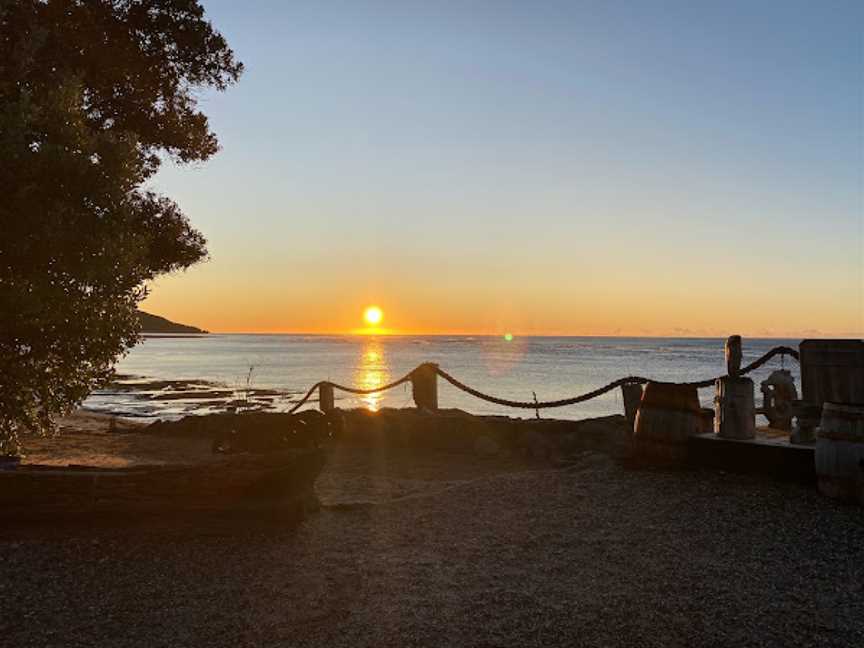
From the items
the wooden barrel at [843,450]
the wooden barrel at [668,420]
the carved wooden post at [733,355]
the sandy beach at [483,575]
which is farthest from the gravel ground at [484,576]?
the carved wooden post at [733,355]

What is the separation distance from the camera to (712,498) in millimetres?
9219

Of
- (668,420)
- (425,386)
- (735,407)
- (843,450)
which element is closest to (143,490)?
(668,420)

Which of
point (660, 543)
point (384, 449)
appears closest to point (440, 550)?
point (660, 543)

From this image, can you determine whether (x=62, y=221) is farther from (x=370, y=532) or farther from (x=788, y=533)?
(x=788, y=533)

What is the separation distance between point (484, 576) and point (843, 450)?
490cm

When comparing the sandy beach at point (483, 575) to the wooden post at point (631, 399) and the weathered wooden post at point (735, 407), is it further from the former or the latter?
the wooden post at point (631, 399)

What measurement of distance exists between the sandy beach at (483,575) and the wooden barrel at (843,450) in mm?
229

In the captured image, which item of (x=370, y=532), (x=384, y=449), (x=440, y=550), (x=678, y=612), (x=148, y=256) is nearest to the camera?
(x=678, y=612)

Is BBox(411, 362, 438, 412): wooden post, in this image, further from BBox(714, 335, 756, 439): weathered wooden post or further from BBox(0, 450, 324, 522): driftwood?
BBox(0, 450, 324, 522): driftwood

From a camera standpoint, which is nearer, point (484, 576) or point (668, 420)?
point (484, 576)

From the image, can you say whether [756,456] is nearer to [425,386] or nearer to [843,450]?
[843,450]

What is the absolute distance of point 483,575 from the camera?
674 centimetres

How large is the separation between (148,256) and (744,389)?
10.9m

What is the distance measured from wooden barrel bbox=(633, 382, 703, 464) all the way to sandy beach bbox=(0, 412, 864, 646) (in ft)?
2.32
